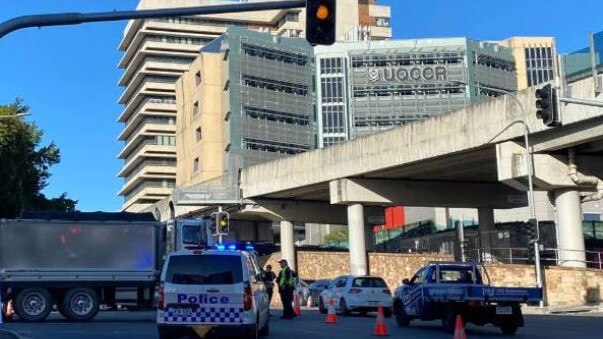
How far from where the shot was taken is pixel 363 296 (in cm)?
2667

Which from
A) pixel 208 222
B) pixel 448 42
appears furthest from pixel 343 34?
pixel 208 222

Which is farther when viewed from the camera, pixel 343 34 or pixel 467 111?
pixel 343 34

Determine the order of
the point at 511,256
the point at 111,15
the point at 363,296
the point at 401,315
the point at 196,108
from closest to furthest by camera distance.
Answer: the point at 111,15, the point at 401,315, the point at 363,296, the point at 511,256, the point at 196,108

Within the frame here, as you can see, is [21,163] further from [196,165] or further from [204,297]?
[196,165]

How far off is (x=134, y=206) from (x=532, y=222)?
96.9 meters

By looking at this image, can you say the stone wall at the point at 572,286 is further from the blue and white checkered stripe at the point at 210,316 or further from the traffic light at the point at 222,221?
the blue and white checkered stripe at the point at 210,316

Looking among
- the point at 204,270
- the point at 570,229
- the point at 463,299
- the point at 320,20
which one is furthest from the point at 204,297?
the point at 570,229

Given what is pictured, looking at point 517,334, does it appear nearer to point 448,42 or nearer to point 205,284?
point 205,284

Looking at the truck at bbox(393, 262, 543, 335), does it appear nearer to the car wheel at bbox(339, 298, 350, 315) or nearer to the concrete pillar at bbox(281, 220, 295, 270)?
the car wheel at bbox(339, 298, 350, 315)

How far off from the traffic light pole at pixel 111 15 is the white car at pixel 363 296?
15757 millimetres

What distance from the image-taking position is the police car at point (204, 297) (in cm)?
1410

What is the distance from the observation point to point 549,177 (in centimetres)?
3122

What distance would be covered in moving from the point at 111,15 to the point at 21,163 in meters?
35.0

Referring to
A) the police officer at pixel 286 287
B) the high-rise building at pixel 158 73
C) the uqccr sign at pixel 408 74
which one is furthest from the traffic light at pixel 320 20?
the high-rise building at pixel 158 73
